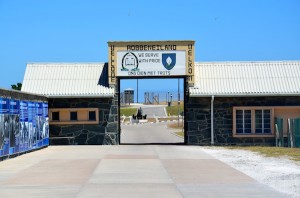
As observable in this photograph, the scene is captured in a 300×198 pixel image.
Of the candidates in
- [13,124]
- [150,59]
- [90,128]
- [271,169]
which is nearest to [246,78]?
[150,59]

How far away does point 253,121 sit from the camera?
29672 millimetres

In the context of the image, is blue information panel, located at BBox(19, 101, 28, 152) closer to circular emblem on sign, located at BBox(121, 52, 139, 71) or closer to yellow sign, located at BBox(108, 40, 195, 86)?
yellow sign, located at BBox(108, 40, 195, 86)

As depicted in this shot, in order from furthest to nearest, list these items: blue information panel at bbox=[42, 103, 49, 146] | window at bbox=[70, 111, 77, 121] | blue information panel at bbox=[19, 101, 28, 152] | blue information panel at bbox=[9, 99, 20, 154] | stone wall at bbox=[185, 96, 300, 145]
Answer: window at bbox=[70, 111, 77, 121]
stone wall at bbox=[185, 96, 300, 145]
blue information panel at bbox=[42, 103, 49, 146]
blue information panel at bbox=[19, 101, 28, 152]
blue information panel at bbox=[9, 99, 20, 154]

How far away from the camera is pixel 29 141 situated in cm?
2445

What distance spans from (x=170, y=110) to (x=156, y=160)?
7184cm

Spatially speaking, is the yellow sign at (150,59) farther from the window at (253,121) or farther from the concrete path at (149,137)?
the concrete path at (149,137)

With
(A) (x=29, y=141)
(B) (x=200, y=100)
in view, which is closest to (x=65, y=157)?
(A) (x=29, y=141)

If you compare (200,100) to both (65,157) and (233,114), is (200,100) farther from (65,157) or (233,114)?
(65,157)

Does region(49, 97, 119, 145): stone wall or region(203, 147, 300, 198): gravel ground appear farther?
region(49, 97, 119, 145): stone wall

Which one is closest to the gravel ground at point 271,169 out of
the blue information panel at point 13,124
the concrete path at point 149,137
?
the blue information panel at point 13,124

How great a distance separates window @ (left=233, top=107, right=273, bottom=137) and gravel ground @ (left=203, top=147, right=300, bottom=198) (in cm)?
639

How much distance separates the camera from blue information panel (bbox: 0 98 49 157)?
20219mm

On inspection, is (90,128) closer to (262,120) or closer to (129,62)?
(129,62)

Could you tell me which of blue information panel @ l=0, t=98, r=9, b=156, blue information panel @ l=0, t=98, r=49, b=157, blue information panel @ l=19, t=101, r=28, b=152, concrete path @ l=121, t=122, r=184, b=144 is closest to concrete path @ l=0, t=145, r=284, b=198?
blue information panel @ l=0, t=98, r=9, b=156
